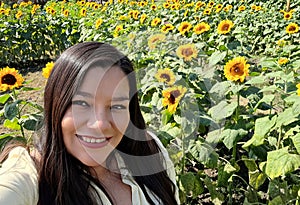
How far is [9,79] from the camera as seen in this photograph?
208cm

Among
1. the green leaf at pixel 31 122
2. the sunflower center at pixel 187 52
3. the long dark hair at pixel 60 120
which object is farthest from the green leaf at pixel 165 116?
the long dark hair at pixel 60 120

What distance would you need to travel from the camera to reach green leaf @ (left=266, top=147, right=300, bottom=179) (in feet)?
5.47

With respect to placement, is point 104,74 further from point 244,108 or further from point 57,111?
point 244,108

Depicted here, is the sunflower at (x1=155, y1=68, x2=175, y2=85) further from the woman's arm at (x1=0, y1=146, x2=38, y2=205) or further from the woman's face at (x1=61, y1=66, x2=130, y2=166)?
the woman's arm at (x1=0, y1=146, x2=38, y2=205)

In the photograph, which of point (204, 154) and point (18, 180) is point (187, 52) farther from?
point (18, 180)

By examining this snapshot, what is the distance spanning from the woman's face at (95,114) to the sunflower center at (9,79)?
Result: 3.53ft

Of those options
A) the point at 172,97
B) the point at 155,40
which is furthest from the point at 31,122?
the point at 155,40

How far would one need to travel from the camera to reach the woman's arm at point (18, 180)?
0.90m

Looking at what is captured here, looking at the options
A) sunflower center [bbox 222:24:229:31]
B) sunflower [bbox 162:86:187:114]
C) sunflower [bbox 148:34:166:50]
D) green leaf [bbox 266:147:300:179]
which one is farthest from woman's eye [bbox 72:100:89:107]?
sunflower center [bbox 222:24:229:31]

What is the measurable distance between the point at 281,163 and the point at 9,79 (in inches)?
52.1

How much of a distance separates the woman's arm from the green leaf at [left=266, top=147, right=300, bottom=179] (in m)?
1.03

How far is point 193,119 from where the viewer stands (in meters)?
1.91

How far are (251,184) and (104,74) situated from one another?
47.2 inches

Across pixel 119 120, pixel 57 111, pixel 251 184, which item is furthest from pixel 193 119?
pixel 57 111
